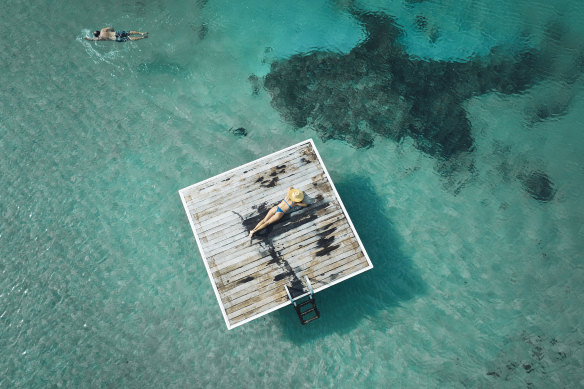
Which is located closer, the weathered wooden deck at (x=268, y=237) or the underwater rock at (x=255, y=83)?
the weathered wooden deck at (x=268, y=237)

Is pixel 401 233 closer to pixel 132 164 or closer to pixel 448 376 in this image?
pixel 448 376

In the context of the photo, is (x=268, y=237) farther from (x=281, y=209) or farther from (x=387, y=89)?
(x=387, y=89)

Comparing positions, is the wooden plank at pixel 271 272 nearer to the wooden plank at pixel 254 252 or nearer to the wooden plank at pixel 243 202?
the wooden plank at pixel 254 252

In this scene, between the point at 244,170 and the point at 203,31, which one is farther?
the point at 203,31

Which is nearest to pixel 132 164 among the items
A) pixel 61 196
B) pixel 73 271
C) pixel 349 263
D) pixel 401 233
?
pixel 61 196

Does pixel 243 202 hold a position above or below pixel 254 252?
above

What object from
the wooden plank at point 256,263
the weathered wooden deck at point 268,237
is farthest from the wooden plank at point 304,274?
the wooden plank at point 256,263

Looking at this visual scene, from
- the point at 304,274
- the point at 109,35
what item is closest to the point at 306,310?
the point at 304,274
